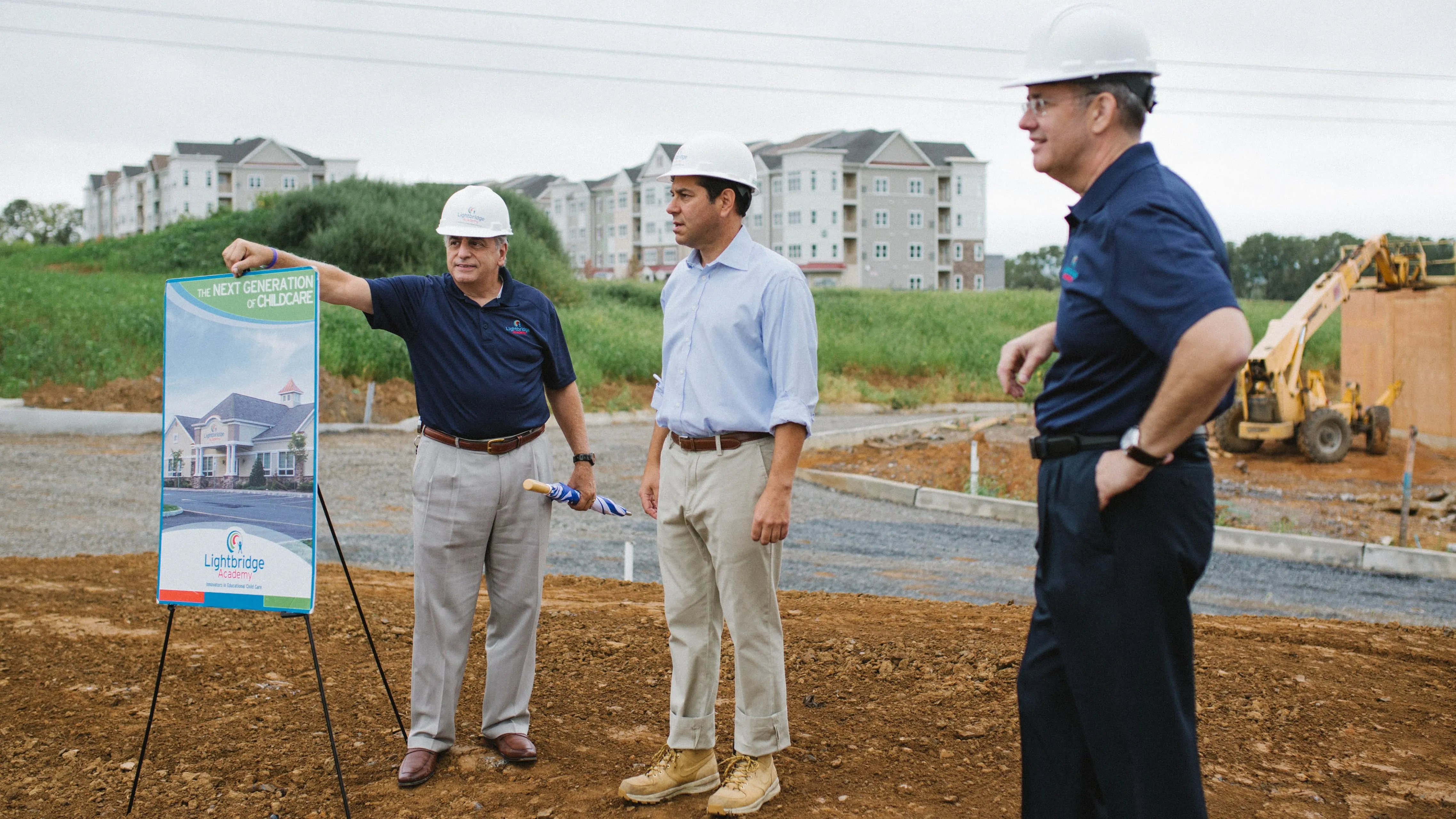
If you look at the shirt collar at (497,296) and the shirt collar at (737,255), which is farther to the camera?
the shirt collar at (497,296)

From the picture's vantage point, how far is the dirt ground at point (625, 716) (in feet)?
13.2

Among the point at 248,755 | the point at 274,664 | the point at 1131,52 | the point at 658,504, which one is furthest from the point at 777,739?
the point at 274,664

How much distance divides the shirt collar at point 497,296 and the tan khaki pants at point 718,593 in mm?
1006

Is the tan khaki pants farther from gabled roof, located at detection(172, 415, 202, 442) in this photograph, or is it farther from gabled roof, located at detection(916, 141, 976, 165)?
gabled roof, located at detection(916, 141, 976, 165)

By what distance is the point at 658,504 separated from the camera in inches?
165

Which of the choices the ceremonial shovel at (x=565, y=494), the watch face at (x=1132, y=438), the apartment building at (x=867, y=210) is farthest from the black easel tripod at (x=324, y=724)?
the apartment building at (x=867, y=210)

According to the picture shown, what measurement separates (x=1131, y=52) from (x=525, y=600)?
310cm

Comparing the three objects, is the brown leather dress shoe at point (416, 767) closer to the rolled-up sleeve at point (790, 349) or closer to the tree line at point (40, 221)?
the rolled-up sleeve at point (790, 349)

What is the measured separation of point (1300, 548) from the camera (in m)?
11.4

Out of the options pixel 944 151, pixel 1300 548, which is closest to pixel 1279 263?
pixel 944 151

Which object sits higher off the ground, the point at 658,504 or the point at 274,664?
the point at 658,504

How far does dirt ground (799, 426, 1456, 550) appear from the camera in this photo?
43.5 ft

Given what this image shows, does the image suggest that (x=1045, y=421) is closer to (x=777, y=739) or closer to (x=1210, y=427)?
(x=777, y=739)

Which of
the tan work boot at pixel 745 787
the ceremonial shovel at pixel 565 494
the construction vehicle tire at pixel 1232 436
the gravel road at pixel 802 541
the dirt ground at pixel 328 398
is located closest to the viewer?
the tan work boot at pixel 745 787
